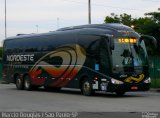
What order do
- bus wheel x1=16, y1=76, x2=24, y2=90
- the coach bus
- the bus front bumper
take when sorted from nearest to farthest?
the bus front bumper, the coach bus, bus wheel x1=16, y1=76, x2=24, y2=90

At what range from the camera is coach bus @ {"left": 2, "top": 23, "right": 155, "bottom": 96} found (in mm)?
23750

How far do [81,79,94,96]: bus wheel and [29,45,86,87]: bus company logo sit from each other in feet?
3.11

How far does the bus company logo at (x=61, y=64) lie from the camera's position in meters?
26.0

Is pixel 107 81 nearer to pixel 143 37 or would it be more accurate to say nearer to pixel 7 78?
pixel 143 37

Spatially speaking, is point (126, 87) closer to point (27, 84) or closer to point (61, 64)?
point (61, 64)

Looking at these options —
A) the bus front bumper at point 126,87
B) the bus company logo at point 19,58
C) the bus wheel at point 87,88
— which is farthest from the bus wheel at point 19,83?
the bus front bumper at point 126,87

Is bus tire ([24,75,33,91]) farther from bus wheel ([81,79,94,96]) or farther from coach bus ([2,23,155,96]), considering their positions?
bus wheel ([81,79,94,96])

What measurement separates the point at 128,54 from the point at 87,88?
2.68 m

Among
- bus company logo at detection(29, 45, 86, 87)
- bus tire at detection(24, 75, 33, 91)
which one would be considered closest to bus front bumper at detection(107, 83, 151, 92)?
bus company logo at detection(29, 45, 86, 87)

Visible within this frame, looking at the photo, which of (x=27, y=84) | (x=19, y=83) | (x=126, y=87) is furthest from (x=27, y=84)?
(x=126, y=87)

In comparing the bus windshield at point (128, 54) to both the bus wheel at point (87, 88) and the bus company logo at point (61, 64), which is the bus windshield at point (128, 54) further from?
the bus company logo at point (61, 64)

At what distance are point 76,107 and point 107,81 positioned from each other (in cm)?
560

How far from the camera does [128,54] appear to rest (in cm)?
2406

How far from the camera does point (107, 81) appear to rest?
78.0ft
